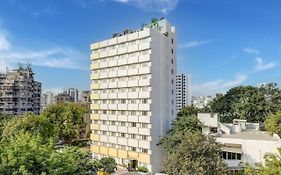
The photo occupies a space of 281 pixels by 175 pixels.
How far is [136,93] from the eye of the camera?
36.1 meters

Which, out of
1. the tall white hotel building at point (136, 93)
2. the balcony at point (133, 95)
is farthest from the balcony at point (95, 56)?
the balcony at point (133, 95)

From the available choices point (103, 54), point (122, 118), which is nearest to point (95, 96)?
point (103, 54)

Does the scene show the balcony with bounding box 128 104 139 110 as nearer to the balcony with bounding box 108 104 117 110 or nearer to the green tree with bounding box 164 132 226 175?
the balcony with bounding box 108 104 117 110

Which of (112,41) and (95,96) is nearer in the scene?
(112,41)

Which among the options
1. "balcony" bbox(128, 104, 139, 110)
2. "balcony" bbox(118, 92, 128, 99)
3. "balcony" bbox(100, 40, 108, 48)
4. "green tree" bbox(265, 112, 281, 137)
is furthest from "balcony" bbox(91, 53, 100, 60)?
"green tree" bbox(265, 112, 281, 137)

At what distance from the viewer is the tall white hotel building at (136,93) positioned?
114 feet

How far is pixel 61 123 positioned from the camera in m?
48.9

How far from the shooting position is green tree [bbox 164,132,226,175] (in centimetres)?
2352

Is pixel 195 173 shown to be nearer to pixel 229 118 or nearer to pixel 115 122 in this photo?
pixel 115 122

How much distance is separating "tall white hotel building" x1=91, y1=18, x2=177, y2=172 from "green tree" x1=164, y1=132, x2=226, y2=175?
9.68m

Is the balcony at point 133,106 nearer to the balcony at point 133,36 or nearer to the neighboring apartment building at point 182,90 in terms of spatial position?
the balcony at point 133,36

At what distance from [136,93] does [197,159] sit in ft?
44.8

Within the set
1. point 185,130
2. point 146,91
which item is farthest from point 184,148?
point 146,91

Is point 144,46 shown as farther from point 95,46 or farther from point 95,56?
point 95,46
